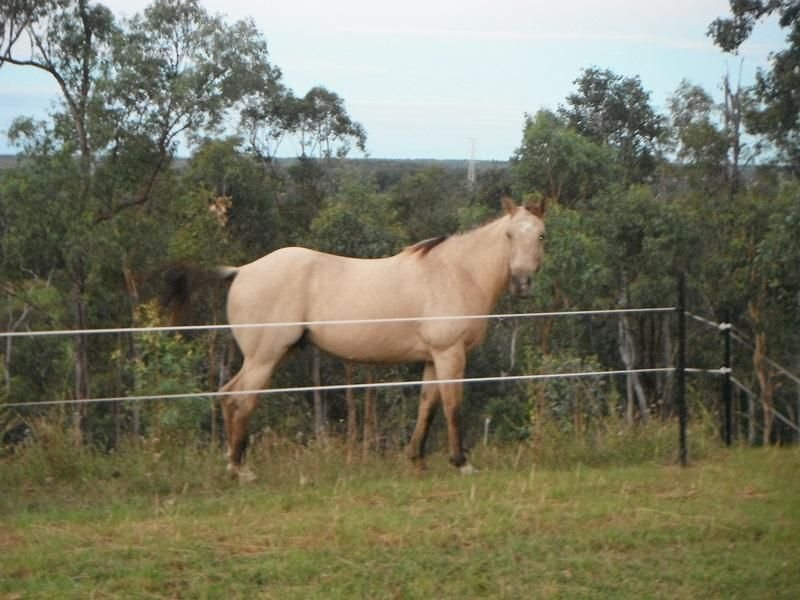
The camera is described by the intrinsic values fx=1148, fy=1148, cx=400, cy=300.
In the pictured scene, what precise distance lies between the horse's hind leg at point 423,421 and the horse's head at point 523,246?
0.87m

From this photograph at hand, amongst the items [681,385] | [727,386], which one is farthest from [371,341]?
[727,386]

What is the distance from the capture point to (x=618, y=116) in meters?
35.1

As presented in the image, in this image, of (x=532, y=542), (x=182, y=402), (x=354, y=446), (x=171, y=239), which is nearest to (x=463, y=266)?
(x=354, y=446)

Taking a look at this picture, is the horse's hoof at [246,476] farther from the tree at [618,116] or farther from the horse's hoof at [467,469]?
the tree at [618,116]

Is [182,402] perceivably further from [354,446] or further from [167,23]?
[167,23]

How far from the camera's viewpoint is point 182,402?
1071cm

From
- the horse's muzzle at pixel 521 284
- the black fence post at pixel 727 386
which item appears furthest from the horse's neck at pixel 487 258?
the black fence post at pixel 727 386

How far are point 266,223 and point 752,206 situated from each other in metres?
12.8

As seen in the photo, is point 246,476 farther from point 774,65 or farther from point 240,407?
point 774,65

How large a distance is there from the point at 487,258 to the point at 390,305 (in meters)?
0.78

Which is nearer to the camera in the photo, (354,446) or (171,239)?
(354,446)

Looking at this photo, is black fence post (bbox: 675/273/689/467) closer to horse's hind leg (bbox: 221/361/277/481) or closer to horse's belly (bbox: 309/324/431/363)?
horse's belly (bbox: 309/324/431/363)

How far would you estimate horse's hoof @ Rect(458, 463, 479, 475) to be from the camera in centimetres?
746

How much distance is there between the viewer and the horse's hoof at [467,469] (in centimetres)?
746
